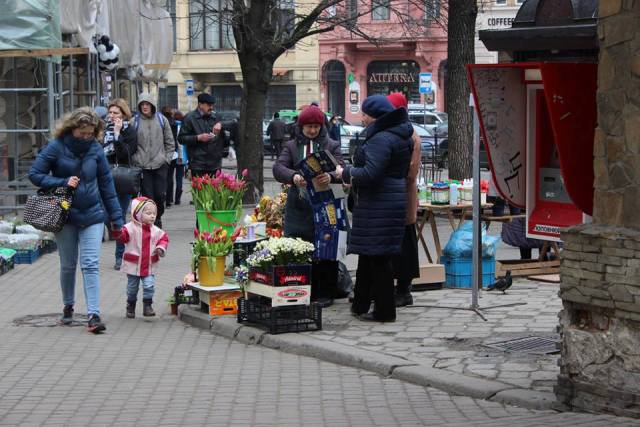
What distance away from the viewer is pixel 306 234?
10.6 meters

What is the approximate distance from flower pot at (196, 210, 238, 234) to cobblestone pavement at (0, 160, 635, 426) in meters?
1.06

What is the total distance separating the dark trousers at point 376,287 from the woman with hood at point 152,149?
5517 millimetres

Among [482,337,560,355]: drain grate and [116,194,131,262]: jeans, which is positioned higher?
[116,194,131,262]: jeans

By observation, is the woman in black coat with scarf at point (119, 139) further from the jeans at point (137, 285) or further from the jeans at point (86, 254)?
the jeans at point (86, 254)

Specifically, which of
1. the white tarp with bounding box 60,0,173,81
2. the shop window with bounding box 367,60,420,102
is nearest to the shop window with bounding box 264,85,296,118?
the shop window with bounding box 367,60,420,102

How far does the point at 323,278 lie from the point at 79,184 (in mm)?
2342

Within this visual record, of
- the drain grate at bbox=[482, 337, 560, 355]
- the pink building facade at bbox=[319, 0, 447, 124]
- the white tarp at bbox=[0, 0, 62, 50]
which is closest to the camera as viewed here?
the drain grate at bbox=[482, 337, 560, 355]

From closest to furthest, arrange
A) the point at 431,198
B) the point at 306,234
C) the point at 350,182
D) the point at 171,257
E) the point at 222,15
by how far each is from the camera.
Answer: the point at 350,182
the point at 306,234
the point at 431,198
the point at 171,257
the point at 222,15

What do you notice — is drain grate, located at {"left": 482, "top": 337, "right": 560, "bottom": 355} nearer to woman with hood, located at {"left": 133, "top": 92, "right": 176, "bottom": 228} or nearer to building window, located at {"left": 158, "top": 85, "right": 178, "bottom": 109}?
woman with hood, located at {"left": 133, "top": 92, "right": 176, "bottom": 228}

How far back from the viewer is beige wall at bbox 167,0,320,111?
58219mm

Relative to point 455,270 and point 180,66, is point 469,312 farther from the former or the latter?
point 180,66

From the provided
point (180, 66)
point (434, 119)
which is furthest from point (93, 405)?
point (180, 66)

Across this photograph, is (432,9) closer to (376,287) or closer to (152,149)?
(152,149)

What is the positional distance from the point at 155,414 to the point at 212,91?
180 ft
